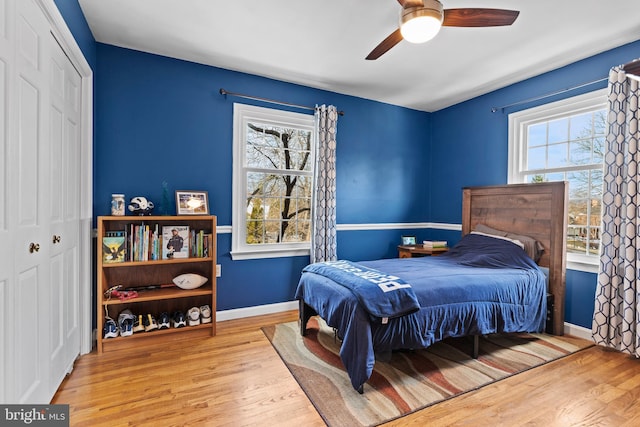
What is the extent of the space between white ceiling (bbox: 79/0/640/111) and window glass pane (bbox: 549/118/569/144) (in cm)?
54

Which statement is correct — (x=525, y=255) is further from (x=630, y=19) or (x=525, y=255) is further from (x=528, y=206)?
(x=630, y=19)

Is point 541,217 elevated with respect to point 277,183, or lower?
lower

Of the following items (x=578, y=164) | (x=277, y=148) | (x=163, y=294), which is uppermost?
(x=277, y=148)

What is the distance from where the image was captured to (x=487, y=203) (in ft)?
11.4

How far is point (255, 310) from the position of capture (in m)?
3.31

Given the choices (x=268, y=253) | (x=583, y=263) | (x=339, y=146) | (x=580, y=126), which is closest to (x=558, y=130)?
(x=580, y=126)

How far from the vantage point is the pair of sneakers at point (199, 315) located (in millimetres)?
2775

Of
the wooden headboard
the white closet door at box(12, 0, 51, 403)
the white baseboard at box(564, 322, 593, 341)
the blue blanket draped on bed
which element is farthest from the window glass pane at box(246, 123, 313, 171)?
the white baseboard at box(564, 322, 593, 341)

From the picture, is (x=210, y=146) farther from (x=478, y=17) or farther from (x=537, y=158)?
A: (x=537, y=158)

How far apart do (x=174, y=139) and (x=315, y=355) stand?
7.62 ft

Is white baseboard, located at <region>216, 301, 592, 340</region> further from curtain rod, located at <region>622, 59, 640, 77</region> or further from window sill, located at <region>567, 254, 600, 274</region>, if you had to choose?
curtain rod, located at <region>622, 59, 640, 77</region>

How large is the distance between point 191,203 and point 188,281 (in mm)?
709

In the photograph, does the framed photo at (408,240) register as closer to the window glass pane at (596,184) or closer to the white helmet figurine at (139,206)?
the window glass pane at (596,184)

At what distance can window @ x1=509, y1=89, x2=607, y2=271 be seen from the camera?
2857 mm
